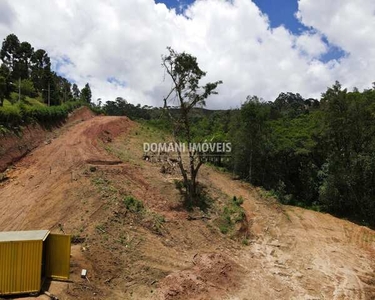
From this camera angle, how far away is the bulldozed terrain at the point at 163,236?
35.7 feet

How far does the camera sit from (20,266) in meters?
8.54

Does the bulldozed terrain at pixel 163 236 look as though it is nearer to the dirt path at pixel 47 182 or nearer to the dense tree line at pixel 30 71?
the dirt path at pixel 47 182

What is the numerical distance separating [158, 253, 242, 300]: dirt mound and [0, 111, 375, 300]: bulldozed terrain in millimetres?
36

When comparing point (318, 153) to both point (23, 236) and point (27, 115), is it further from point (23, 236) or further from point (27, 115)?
point (23, 236)

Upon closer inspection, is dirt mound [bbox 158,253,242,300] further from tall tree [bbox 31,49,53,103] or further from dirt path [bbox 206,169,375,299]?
tall tree [bbox 31,49,53,103]

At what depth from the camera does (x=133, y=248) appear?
39.6 feet

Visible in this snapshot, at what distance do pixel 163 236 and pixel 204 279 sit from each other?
9.14ft

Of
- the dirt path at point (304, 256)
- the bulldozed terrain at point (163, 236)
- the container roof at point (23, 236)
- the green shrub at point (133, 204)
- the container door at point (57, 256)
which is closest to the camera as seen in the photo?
the container roof at point (23, 236)

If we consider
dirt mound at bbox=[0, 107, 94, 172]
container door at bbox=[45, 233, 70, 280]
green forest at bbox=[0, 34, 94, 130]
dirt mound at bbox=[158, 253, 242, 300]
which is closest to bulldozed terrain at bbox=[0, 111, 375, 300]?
dirt mound at bbox=[158, 253, 242, 300]

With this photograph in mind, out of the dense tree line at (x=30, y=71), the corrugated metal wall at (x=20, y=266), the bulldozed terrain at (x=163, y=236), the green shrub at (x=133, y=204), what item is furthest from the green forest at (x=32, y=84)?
the corrugated metal wall at (x=20, y=266)

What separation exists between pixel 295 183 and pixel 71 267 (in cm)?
1976

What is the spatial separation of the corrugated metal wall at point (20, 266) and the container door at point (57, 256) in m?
0.80

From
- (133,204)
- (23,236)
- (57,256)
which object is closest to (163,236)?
(133,204)

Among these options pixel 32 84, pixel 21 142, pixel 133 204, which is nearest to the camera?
pixel 133 204
